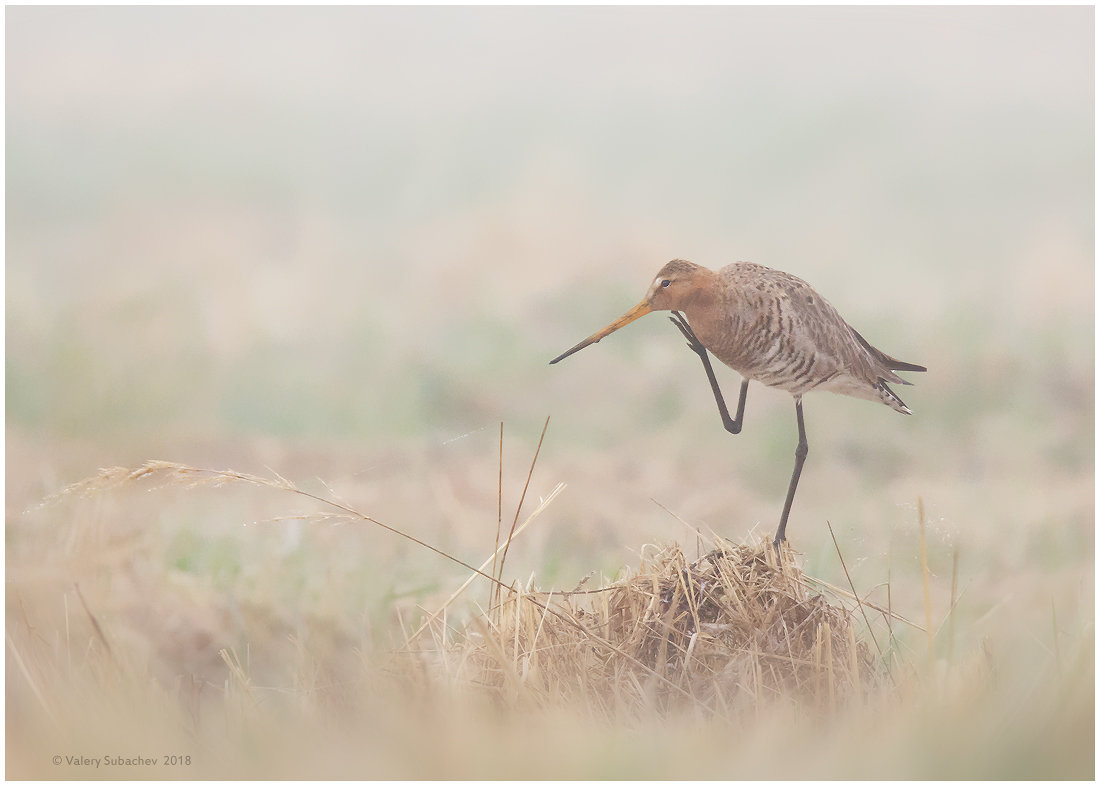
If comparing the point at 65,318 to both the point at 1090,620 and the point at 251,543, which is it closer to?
the point at 251,543

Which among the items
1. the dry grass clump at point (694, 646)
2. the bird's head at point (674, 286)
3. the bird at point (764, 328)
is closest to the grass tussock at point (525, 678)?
the dry grass clump at point (694, 646)

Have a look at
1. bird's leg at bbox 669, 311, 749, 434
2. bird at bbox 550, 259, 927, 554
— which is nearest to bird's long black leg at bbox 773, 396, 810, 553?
bird at bbox 550, 259, 927, 554

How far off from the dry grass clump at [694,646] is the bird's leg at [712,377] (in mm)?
305

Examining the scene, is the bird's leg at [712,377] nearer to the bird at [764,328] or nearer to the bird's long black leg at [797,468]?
the bird at [764,328]

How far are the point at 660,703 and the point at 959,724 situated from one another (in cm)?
58

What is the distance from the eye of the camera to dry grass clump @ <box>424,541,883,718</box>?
72.6 inches

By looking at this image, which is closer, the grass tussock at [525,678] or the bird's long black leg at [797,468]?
the grass tussock at [525,678]

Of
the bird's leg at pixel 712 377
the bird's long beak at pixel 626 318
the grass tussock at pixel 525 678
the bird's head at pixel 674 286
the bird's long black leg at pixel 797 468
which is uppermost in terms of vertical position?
the bird's head at pixel 674 286

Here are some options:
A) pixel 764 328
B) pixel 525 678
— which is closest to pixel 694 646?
pixel 525 678

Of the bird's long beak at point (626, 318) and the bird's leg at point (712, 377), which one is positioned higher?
the bird's long beak at point (626, 318)

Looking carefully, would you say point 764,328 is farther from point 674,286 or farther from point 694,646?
point 694,646

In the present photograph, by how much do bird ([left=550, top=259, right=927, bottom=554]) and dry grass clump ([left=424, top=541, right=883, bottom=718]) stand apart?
0.51ft

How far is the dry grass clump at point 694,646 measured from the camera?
6.05ft

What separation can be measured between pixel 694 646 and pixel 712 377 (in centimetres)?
55
